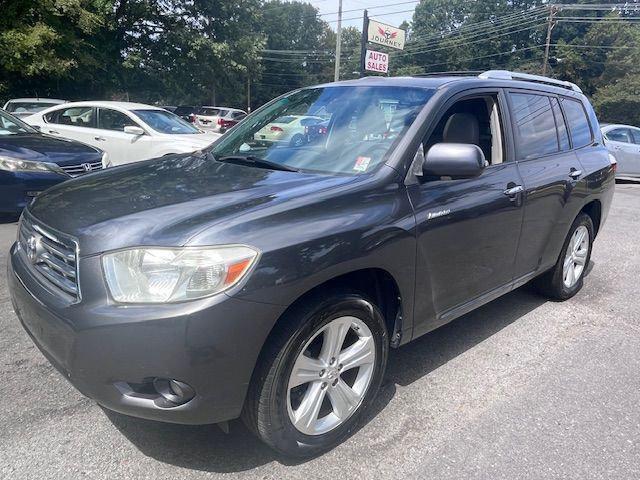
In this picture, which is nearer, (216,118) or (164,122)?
(164,122)

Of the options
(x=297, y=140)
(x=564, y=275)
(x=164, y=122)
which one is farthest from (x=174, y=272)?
(x=164, y=122)

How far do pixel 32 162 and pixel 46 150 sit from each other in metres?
0.48

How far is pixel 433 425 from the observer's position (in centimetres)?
271

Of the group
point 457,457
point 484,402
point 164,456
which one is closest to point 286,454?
point 164,456

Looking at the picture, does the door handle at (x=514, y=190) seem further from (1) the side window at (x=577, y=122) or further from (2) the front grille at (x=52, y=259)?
(2) the front grille at (x=52, y=259)

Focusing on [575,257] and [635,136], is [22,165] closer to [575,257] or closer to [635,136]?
[575,257]

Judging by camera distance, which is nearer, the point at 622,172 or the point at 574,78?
the point at 622,172

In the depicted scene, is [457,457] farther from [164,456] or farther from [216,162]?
[216,162]

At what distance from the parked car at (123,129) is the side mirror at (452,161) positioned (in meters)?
6.90

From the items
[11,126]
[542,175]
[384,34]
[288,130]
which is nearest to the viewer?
[288,130]

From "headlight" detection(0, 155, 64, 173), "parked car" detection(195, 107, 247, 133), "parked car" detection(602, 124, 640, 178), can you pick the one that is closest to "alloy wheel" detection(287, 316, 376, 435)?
"headlight" detection(0, 155, 64, 173)

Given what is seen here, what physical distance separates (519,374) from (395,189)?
155 centimetres

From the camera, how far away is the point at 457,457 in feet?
8.07

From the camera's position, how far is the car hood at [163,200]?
2109 millimetres
